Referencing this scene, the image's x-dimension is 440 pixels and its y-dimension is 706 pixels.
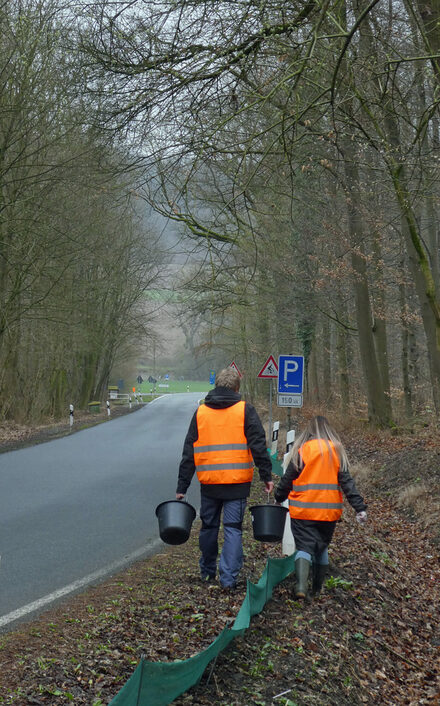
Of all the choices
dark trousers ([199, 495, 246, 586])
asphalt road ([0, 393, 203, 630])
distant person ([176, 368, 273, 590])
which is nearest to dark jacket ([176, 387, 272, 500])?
distant person ([176, 368, 273, 590])

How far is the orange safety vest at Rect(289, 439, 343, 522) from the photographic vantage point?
6461mm

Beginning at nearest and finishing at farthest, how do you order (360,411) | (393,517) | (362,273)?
(393,517) < (362,273) < (360,411)

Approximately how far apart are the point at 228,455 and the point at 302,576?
3.95 ft

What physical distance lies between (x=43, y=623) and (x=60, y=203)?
730 inches

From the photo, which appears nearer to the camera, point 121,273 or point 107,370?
point 121,273

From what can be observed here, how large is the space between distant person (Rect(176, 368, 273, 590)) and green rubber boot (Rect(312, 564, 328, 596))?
0.67 m

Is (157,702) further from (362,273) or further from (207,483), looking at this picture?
(362,273)

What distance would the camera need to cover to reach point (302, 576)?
20.9 feet

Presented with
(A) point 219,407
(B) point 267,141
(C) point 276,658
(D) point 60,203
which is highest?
(D) point 60,203

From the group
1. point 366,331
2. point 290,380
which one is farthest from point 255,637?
Result: point 366,331

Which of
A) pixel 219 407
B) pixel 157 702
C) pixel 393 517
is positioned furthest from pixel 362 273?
pixel 157 702

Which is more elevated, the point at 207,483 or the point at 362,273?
the point at 362,273

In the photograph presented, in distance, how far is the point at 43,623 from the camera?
5.95 m

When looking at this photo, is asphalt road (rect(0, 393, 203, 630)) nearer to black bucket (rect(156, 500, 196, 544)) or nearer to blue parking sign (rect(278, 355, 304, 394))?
black bucket (rect(156, 500, 196, 544))
